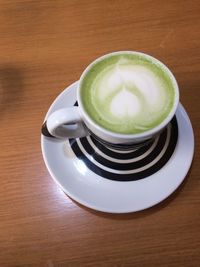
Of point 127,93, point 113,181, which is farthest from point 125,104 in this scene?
point 113,181

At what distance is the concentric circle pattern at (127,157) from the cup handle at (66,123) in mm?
38

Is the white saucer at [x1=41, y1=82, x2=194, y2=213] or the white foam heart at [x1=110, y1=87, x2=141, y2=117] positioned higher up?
the white foam heart at [x1=110, y1=87, x2=141, y2=117]

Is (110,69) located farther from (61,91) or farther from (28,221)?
(28,221)

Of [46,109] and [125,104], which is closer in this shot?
[125,104]

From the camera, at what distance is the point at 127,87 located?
1.72 feet

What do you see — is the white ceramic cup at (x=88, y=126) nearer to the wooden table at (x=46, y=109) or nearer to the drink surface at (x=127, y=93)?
the drink surface at (x=127, y=93)

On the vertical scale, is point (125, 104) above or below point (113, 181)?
above

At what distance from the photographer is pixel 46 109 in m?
0.65

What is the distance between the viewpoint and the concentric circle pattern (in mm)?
554

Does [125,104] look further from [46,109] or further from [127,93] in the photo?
[46,109]

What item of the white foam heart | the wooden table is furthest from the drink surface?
the wooden table

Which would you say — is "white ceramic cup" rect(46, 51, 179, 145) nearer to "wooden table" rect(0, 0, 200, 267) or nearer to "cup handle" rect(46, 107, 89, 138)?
"cup handle" rect(46, 107, 89, 138)

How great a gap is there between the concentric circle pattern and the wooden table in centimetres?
5

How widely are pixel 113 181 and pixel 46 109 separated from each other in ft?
0.64
